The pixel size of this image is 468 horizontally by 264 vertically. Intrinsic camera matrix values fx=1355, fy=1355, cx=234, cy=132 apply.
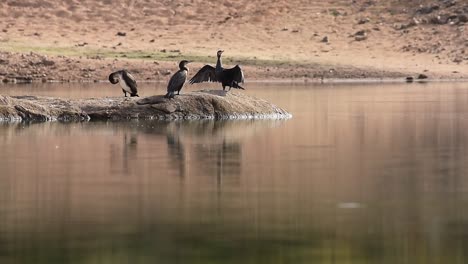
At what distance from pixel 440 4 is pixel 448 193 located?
137ft

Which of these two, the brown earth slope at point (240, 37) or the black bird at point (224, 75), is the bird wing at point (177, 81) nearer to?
the black bird at point (224, 75)

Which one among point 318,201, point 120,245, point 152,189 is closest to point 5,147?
point 152,189

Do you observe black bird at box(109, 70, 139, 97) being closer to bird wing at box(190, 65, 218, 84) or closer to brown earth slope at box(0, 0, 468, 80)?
bird wing at box(190, 65, 218, 84)

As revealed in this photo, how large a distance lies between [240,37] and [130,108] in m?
27.1

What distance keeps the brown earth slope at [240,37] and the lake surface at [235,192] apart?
2029cm

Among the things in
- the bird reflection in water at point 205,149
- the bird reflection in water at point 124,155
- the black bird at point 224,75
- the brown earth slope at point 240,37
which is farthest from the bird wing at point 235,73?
the brown earth slope at point 240,37

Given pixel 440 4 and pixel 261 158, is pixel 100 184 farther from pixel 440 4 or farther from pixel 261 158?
pixel 440 4

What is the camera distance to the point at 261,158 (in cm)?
1694

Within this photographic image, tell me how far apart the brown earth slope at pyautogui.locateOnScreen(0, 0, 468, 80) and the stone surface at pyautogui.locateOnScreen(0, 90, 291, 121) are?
679 inches

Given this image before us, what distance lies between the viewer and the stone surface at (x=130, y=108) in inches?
930

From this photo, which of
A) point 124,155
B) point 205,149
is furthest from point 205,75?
point 124,155

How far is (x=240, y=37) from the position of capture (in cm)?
5078

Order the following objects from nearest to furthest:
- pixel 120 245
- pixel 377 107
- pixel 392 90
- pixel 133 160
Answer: pixel 120 245 < pixel 133 160 < pixel 377 107 < pixel 392 90

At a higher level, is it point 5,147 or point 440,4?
point 440,4
